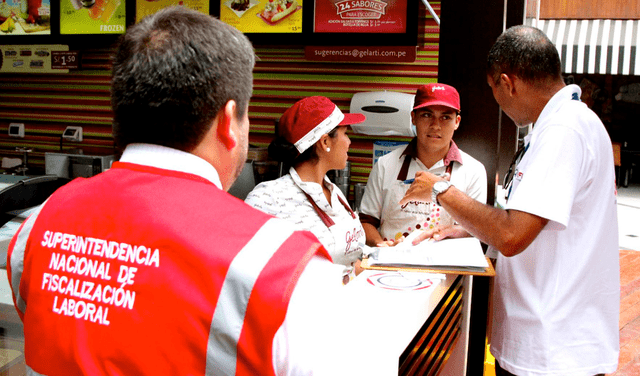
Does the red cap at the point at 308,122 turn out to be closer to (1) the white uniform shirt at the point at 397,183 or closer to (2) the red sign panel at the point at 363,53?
(1) the white uniform shirt at the point at 397,183

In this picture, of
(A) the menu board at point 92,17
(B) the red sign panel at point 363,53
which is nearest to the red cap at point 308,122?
(B) the red sign panel at point 363,53

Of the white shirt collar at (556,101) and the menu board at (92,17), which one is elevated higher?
the menu board at (92,17)

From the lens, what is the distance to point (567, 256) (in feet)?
6.43

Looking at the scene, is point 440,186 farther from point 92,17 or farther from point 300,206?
point 92,17

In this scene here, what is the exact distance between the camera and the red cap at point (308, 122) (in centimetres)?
255

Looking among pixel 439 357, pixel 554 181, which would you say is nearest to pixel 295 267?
pixel 554 181

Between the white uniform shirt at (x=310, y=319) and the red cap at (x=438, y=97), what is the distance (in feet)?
7.00

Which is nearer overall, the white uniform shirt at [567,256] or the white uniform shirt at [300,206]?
the white uniform shirt at [567,256]

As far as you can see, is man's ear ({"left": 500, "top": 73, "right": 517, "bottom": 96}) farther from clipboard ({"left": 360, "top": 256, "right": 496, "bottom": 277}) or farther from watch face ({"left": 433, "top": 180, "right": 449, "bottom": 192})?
clipboard ({"left": 360, "top": 256, "right": 496, "bottom": 277})

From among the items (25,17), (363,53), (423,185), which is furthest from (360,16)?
(25,17)

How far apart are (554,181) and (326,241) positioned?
0.96 m

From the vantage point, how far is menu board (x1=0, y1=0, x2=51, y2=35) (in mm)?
6000

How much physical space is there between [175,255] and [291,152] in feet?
5.78

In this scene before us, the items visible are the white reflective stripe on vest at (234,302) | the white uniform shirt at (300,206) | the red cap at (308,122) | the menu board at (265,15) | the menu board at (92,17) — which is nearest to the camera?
the white reflective stripe on vest at (234,302)
